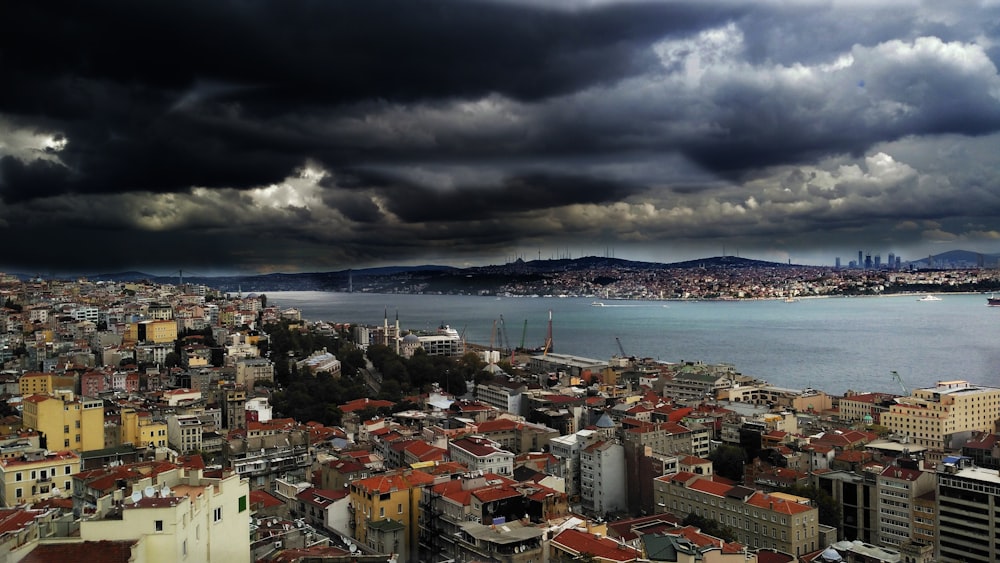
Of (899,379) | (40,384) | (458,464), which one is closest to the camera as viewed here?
(458,464)

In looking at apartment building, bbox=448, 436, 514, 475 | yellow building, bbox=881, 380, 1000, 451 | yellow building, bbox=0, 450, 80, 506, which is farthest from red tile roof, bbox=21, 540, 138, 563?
yellow building, bbox=881, 380, 1000, 451

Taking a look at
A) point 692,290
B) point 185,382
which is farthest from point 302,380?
point 692,290

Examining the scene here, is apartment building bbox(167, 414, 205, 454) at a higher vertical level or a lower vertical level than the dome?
higher

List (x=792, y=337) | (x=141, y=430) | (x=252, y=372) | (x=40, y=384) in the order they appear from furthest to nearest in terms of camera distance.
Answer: (x=792, y=337) → (x=252, y=372) → (x=40, y=384) → (x=141, y=430)

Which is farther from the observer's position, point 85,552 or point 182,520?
point 182,520

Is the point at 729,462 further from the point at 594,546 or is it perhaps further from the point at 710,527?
the point at 594,546

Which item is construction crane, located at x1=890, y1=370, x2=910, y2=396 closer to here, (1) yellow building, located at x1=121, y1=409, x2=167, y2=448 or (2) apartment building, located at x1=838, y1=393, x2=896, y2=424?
(2) apartment building, located at x1=838, y1=393, x2=896, y2=424

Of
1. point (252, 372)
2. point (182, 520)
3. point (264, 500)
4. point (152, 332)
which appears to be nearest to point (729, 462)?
point (264, 500)
